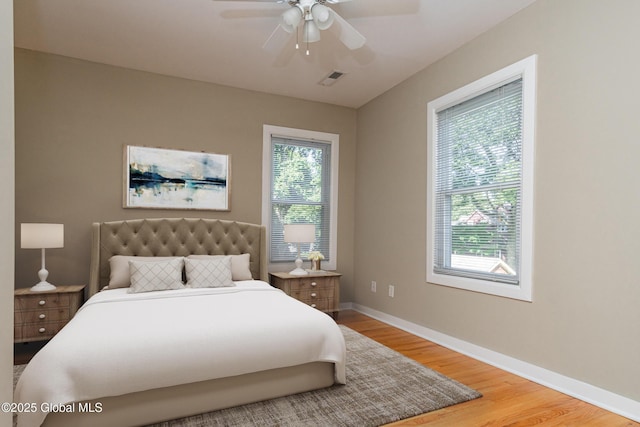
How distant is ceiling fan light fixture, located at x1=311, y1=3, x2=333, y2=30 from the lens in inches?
93.6

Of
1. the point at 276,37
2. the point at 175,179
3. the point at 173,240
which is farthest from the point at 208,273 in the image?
the point at 276,37

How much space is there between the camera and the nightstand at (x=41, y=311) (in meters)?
3.05

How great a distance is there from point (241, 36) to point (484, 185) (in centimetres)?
251

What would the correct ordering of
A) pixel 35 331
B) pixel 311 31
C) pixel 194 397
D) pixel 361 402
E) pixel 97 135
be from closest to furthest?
pixel 194 397, pixel 361 402, pixel 311 31, pixel 35 331, pixel 97 135

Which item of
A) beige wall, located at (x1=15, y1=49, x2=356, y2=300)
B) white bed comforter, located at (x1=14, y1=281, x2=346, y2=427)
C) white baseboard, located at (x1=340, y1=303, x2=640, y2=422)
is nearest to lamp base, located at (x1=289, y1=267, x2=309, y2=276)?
beige wall, located at (x1=15, y1=49, x2=356, y2=300)

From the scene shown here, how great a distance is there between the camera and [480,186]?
3.15 metres

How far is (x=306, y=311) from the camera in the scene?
8.29 ft

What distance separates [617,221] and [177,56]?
12.7 ft

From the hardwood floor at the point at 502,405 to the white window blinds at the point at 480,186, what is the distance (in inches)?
28.6

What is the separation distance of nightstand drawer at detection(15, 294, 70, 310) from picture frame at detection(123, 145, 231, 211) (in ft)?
3.57

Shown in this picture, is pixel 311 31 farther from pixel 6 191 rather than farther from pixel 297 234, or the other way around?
pixel 6 191

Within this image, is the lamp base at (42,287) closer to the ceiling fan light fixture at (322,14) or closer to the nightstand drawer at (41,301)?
the nightstand drawer at (41,301)

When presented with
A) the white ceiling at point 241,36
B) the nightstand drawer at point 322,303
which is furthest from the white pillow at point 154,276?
the white ceiling at point 241,36

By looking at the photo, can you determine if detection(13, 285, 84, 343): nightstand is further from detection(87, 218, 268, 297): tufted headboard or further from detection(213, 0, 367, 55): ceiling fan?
detection(213, 0, 367, 55): ceiling fan
